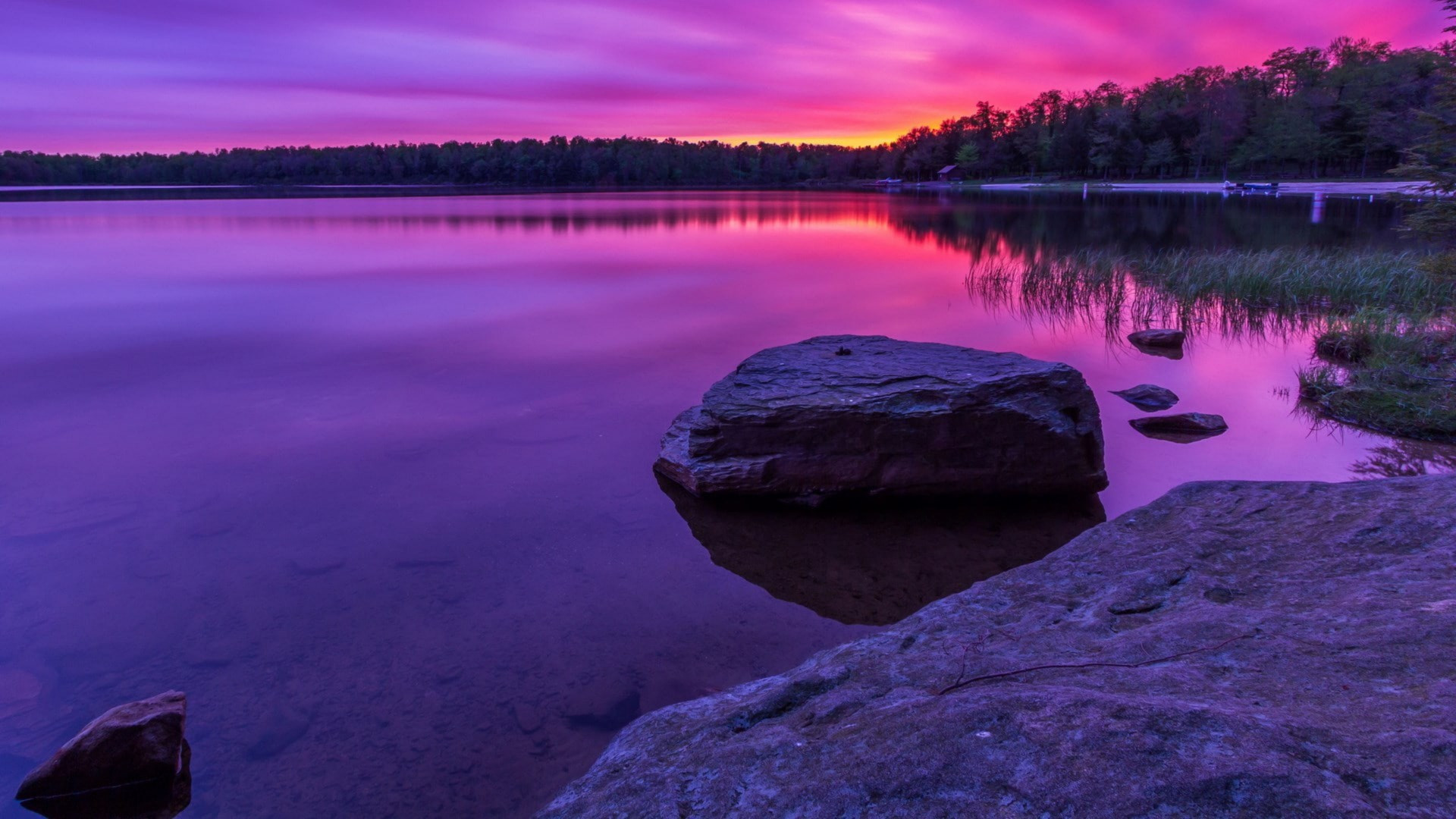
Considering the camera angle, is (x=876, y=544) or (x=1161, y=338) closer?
(x=876, y=544)

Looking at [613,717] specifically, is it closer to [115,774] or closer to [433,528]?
[115,774]

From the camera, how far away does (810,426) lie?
254 inches

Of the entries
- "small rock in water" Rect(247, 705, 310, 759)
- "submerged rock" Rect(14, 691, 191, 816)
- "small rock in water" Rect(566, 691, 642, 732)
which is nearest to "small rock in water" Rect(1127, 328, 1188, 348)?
"small rock in water" Rect(566, 691, 642, 732)

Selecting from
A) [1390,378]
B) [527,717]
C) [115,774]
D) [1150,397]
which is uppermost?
[1390,378]

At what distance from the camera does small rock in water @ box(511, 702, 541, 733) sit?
4.01 meters

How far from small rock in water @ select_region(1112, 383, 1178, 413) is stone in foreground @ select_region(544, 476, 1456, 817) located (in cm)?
605

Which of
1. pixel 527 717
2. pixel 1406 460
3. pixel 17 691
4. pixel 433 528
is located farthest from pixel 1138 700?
pixel 1406 460

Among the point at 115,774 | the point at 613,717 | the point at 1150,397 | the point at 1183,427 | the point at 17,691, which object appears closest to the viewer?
the point at 115,774

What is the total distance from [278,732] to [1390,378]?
1098 centimetres

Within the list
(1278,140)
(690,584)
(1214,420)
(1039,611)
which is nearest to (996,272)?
(1214,420)

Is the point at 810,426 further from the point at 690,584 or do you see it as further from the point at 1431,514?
the point at 1431,514

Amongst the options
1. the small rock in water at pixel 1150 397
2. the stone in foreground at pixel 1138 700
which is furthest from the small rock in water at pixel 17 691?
the small rock in water at pixel 1150 397

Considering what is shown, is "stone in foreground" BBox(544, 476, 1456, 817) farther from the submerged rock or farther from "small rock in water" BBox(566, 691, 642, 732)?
the submerged rock

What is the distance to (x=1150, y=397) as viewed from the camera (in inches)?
388
